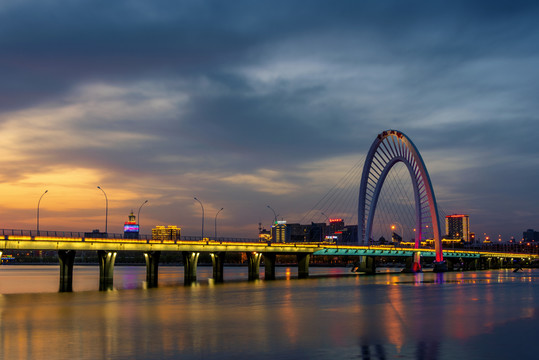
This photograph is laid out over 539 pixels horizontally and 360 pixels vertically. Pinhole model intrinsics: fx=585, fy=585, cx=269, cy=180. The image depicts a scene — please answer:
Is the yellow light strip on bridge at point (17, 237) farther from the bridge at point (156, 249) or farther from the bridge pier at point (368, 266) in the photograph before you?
the bridge pier at point (368, 266)

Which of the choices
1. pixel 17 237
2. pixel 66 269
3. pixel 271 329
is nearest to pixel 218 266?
pixel 66 269

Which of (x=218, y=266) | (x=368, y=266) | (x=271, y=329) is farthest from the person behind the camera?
(x=368, y=266)

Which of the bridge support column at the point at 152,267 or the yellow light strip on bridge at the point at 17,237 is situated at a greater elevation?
the yellow light strip on bridge at the point at 17,237

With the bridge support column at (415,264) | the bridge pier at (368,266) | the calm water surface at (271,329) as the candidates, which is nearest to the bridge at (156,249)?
the bridge support column at (415,264)

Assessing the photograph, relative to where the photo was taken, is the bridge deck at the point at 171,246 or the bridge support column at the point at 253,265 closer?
the bridge deck at the point at 171,246

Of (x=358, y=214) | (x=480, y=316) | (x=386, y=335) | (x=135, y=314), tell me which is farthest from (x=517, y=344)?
(x=358, y=214)

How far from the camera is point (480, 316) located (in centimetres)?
4903

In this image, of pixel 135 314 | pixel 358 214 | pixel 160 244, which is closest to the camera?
pixel 135 314

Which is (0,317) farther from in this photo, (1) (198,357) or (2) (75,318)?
(1) (198,357)

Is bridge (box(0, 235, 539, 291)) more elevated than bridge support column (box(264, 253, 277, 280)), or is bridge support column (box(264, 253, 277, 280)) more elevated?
bridge (box(0, 235, 539, 291))

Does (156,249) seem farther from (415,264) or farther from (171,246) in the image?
(415,264)

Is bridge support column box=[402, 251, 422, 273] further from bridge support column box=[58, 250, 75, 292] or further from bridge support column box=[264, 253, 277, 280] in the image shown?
bridge support column box=[58, 250, 75, 292]

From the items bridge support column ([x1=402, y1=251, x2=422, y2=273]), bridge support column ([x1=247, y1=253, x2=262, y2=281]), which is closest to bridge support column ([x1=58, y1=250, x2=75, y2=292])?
bridge support column ([x1=247, y1=253, x2=262, y2=281])

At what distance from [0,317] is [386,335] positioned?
106 ft
